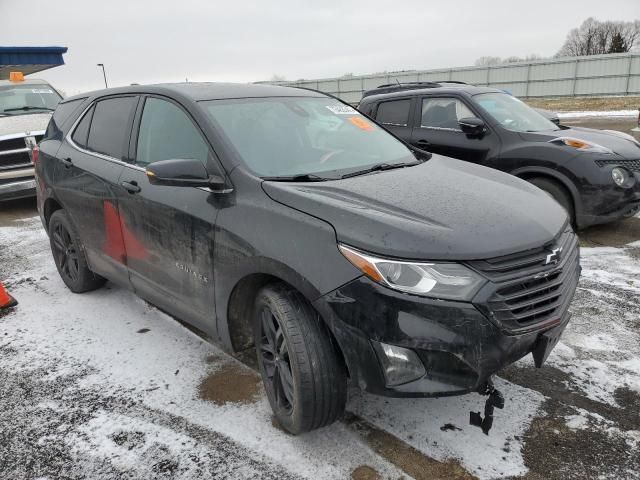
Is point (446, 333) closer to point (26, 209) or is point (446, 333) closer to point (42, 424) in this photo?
point (42, 424)

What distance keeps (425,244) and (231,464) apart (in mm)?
1383

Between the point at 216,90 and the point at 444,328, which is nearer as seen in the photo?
the point at 444,328

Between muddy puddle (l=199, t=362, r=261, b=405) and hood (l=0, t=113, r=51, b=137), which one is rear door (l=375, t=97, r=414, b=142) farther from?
hood (l=0, t=113, r=51, b=137)

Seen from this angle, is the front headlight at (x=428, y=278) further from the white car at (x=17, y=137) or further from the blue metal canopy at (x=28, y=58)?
the blue metal canopy at (x=28, y=58)

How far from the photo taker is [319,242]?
86.6 inches

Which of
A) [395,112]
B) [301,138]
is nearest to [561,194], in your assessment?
[395,112]

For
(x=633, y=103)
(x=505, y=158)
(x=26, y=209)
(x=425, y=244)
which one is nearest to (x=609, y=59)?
(x=633, y=103)

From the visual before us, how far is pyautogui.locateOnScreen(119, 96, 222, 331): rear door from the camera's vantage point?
2.79 metres

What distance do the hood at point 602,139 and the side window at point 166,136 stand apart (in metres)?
4.13

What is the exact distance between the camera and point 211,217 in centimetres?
269

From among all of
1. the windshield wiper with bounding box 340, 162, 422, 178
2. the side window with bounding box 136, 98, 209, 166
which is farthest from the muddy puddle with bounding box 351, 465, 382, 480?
the side window with bounding box 136, 98, 209, 166

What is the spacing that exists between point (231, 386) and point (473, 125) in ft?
14.1

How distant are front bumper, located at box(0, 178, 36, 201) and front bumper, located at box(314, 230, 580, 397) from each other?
7.03m

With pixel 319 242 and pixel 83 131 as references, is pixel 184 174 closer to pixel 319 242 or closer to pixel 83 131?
pixel 319 242
